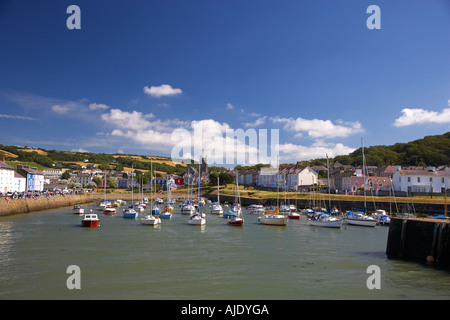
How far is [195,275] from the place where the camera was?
719 inches

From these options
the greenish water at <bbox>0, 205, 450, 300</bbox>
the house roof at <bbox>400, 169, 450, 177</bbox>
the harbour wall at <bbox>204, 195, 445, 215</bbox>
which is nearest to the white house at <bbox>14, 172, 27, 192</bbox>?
the greenish water at <bbox>0, 205, 450, 300</bbox>

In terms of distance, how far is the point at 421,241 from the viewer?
2227 centimetres

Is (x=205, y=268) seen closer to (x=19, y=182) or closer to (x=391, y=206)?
(x=391, y=206)

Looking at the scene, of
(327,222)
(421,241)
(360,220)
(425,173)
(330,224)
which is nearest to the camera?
(421,241)

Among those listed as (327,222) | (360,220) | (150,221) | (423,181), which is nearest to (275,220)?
(327,222)

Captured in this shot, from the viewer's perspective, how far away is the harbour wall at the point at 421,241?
20.6 m

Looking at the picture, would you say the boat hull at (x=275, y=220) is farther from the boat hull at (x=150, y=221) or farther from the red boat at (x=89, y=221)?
the red boat at (x=89, y=221)

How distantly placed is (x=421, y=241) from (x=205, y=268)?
1496cm

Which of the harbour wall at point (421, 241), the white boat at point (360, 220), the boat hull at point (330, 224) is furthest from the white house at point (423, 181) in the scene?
the harbour wall at point (421, 241)

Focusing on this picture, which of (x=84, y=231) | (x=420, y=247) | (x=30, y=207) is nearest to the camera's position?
(x=420, y=247)

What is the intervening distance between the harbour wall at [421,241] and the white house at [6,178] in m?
89.1
